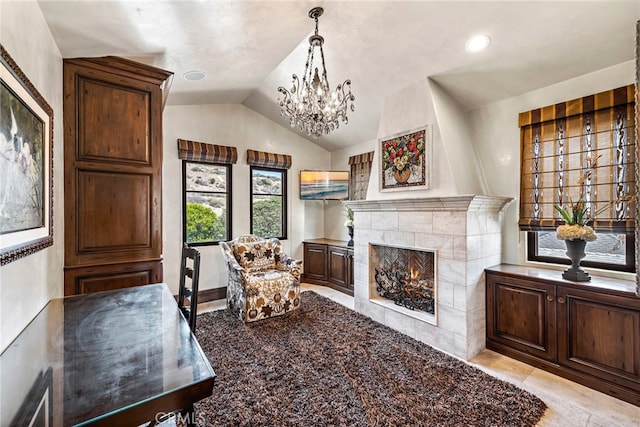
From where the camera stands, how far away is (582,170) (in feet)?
8.89

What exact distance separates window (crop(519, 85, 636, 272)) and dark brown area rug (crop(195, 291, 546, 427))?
149cm

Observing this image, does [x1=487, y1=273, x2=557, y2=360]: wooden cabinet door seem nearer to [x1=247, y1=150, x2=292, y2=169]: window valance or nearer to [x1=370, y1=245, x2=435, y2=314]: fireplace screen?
[x1=370, y1=245, x2=435, y2=314]: fireplace screen

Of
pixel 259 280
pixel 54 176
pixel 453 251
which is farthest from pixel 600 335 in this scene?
pixel 54 176

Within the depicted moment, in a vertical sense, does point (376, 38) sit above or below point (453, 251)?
above

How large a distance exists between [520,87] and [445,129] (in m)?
0.84

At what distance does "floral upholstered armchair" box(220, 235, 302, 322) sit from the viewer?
3652mm

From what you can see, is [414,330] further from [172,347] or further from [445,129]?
[172,347]

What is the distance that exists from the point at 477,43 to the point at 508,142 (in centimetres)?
118

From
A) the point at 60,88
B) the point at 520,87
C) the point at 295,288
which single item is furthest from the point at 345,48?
the point at 295,288

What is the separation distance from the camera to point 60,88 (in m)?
2.18

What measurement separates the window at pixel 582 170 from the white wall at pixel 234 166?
3523mm

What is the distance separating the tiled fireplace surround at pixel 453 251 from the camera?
9.24ft

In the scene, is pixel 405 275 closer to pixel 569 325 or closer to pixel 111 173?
pixel 569 325

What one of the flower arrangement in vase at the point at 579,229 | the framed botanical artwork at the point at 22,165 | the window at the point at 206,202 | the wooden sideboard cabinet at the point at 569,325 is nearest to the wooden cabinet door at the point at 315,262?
the window at the point at 206,202
